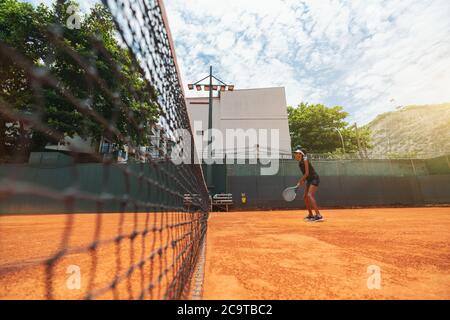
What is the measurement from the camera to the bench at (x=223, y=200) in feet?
46.8

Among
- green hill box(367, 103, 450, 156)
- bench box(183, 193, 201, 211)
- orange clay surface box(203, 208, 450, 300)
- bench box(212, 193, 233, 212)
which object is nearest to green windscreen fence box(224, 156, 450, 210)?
bench box(212, 193, 233, 212)

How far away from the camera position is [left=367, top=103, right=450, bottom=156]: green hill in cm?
7931

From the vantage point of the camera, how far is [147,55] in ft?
6.43

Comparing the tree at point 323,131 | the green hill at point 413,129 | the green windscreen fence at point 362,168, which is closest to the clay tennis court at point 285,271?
the green windscreen fence at point 362,168

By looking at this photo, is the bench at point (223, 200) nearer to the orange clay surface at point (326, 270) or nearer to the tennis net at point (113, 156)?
the tennis net at point (113, 156)

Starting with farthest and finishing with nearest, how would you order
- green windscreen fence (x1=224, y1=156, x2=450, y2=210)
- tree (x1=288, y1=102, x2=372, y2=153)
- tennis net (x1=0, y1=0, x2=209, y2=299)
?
tree (x1=288, y1=102, x2=372, y2=153) → green windscreen fence (x1=224, y1=156, x2=450, y2=210) → tennis net (x1=0, y1=0, x2=209, y2=299)

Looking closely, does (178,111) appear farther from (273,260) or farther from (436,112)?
(436,112)

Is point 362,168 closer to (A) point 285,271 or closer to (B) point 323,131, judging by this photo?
(B) point 323,131

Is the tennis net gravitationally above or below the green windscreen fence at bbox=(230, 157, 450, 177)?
below

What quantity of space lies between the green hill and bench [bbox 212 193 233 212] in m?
73.1

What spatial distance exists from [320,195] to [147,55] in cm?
1568

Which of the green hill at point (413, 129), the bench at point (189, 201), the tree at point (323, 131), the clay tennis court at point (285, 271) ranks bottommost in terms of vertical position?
the clay tennis court at point (285, 271)

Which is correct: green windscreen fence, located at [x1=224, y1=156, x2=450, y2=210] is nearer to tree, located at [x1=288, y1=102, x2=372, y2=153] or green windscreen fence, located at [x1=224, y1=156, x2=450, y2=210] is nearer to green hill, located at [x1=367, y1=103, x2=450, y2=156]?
tree, located at [x1=288, y1=102, x2=372, y2=153]

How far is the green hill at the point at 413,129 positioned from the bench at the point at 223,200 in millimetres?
73139
